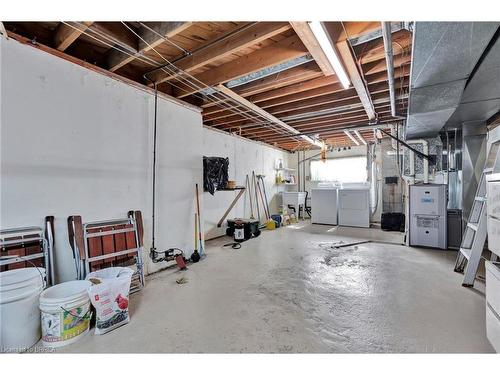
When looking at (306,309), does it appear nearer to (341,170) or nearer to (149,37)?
(149,37)

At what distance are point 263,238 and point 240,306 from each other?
283cm

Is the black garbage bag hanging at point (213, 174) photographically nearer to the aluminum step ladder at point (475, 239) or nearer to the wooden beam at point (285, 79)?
the wooden beam at point (285, 79)

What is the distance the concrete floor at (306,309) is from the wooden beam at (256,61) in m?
2.57

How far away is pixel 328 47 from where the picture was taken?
77.8 inches

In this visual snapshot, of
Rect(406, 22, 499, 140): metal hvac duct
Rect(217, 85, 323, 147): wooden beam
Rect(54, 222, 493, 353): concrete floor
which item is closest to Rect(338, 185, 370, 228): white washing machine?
Rect(217, 85, 323, 147): wooden beam

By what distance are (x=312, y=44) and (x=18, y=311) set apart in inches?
127

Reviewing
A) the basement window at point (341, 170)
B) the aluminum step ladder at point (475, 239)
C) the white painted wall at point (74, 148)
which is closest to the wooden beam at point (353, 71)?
the aluminum step ladder at point (475, 239)

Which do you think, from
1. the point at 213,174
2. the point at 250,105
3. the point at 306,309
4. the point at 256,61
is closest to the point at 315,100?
the point at 250,105

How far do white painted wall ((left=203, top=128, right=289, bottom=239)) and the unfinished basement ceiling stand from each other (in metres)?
1.22

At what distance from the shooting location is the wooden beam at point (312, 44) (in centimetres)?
178
